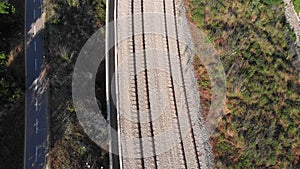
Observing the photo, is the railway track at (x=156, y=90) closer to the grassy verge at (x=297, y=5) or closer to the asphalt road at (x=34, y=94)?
the asphalt road at (x=34, y=94)

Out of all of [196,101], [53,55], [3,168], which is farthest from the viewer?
[53,55]

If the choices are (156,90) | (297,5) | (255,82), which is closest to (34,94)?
(156,90)

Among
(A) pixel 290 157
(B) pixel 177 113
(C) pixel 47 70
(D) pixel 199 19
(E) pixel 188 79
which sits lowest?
(A) pixel 290 157

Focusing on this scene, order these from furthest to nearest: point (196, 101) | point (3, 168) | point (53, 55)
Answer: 1. point (53, 55)
2. point (196, 101)
3. point (3, 168)

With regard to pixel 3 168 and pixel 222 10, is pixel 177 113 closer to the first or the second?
pixel 222 10

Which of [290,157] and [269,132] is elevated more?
[269,132]

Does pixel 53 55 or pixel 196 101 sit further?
pixel 53 55

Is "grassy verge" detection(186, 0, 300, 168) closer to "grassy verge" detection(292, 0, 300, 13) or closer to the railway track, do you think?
"grassy verge" detection(292, 0, 300, 13)

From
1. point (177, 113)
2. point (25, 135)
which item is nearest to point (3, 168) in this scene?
point (25, 135)
